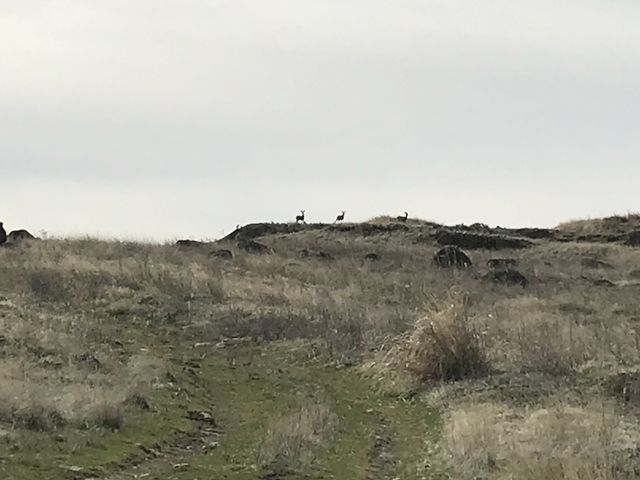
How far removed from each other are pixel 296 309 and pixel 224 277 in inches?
242

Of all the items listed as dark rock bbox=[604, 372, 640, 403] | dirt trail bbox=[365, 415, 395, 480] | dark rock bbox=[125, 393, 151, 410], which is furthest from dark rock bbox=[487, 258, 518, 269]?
dark rock bbox=[125, 393, 151, 410]

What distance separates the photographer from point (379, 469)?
1139 cm

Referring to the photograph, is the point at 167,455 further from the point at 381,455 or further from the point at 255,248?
the point at 255,248

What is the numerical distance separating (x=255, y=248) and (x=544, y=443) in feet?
105

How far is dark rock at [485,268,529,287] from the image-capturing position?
3301 cm

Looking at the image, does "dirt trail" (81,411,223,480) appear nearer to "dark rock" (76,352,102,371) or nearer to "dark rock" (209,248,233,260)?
"dark rock" (76,352,102,371)

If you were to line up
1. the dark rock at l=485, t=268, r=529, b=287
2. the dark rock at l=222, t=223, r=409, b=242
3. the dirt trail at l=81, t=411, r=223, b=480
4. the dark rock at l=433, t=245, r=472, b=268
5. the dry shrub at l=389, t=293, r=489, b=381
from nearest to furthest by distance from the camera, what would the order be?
the dirt trail at l=81, t=411, r=223, b=480
the dry shrub at l=389, t=293, r=489, b=381
the dark rock at l=485, t=268, r=529, b=287
the dark rock at l=433, t=245, r=472, b=268
the dark rock at l=222, t=223, r=409, b=242

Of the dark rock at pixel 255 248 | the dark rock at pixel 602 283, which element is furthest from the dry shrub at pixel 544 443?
the dark rock at pixel 255 248

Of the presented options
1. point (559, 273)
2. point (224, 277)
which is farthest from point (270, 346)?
point (559, 273)

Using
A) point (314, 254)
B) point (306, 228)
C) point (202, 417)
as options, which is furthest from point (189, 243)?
point (202, 417)

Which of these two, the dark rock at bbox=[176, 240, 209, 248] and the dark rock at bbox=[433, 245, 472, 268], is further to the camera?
the dark rock at bbox=[176, 240, 209, 248]

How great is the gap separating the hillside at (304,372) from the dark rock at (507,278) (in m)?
0.10

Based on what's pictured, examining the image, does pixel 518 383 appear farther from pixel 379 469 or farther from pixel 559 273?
pixel 559 273

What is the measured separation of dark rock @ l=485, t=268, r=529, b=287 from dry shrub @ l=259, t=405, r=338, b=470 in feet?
63.2
